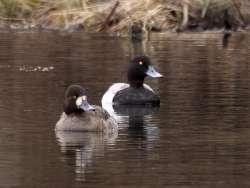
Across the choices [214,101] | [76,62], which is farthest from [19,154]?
[76,62]

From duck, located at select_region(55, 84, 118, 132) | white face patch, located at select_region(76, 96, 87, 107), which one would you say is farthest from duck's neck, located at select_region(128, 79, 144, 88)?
white face patch, located at select_region(76, 96, 87, 107)

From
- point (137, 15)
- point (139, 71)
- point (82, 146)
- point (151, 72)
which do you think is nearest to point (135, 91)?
point (139, 71)

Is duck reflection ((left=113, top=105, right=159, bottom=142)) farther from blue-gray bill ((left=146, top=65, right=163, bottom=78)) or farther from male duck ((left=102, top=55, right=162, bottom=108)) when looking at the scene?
blue-gray bill ((left=146, top=65, right=163, bottom=78))

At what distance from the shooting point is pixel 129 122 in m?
17.8

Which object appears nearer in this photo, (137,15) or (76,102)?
(76,102)

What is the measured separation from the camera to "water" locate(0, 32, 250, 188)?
1304cm

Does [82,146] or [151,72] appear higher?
[151,72]

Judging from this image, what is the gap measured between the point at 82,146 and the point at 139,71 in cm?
617

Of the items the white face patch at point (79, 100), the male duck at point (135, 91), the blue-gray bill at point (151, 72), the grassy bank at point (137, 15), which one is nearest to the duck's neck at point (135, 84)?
the male duck at point (135, 91)

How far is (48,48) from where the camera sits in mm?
28812

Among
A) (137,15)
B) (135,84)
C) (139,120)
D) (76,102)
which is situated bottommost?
(139,120)

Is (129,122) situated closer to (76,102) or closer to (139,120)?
(139,120)

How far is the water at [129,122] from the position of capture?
13.0 meters

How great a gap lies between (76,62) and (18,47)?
12.8 feet
